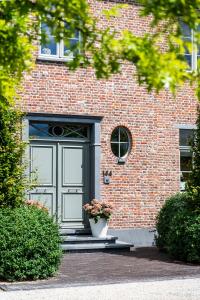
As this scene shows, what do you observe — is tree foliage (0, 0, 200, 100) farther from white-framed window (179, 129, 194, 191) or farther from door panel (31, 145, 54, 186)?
white-framed window (179, 129, 194, 191)

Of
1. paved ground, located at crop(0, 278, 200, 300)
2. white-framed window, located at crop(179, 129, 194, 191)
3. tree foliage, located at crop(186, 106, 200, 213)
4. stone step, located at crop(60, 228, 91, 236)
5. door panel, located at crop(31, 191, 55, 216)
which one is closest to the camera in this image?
paved ground, located at crop(0, 278, 200, 300)

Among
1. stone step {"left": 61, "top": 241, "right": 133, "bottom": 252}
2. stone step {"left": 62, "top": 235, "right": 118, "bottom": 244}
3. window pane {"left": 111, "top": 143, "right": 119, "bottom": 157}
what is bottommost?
stone step {"left": 61, "top": 241, "right": 133, "bottom": 252}

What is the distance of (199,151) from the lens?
12.2 m

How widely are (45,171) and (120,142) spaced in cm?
207

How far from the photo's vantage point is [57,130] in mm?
14500

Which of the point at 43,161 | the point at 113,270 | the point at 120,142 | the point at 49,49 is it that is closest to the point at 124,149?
the point at 120,142

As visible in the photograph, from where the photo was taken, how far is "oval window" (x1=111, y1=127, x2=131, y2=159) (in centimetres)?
1481

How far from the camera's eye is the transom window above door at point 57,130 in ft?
A: 46.6

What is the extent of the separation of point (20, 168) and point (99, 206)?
3.82 m

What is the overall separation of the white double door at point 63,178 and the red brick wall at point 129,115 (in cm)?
57

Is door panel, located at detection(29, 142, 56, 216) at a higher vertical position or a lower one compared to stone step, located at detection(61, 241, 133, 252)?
higher

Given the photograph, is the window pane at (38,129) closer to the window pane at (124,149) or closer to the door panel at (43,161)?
the door panel at (43,161)

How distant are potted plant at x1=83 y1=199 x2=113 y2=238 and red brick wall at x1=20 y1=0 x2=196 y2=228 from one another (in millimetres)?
660

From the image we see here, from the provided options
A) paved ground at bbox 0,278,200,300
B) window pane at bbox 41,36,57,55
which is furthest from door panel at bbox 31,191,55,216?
paved ground at bbox 0,278,200,300
